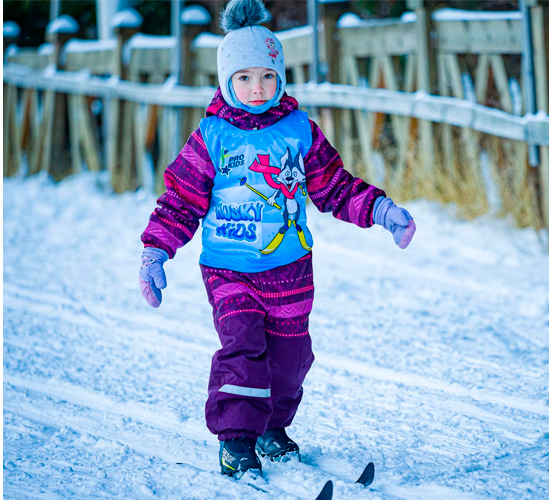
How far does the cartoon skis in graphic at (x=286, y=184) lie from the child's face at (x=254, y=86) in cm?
18

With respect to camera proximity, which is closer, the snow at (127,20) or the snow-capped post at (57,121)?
the snow at (127,20)

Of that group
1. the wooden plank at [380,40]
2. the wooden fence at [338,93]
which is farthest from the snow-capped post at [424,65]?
the wooden plank at [380,40]

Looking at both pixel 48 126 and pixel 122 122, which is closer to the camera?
pixel 122 122

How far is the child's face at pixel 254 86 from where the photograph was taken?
224cm

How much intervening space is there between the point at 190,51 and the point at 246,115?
5.65 m

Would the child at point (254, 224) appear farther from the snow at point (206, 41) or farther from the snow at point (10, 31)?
the snow at point (10, 31)

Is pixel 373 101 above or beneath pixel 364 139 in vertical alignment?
above

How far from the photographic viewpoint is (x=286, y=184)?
7.37 feet

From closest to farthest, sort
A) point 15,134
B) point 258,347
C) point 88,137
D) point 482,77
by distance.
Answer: point 258,347, point 482,77, point 88,137, point 15,134

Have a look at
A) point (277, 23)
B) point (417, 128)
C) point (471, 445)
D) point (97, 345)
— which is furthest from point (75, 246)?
point (277, 23)

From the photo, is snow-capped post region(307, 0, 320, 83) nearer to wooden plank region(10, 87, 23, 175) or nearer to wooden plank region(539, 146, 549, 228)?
wooden plank region(539, 146, 549, 228)

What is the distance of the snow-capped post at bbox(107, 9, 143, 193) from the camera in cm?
789

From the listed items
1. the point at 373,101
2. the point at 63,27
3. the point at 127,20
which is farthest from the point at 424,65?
the point at 63,27

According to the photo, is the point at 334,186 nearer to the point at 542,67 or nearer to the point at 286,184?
the point at 286,184
